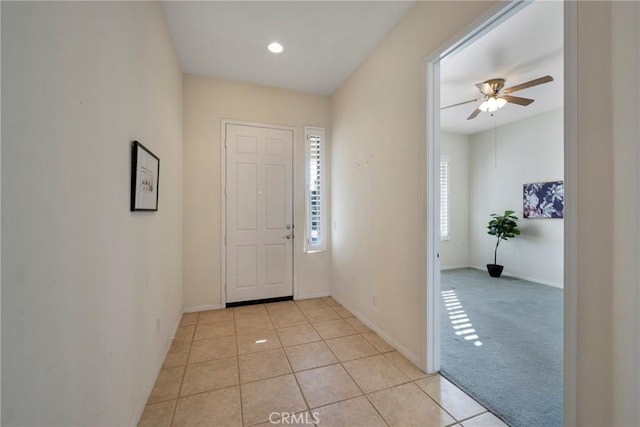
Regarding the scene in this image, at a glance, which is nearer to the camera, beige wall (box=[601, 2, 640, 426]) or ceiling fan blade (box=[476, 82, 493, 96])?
beige wall (box=[601, 2, 640, 426])

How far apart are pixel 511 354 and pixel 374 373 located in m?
1.28

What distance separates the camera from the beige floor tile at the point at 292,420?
4.94 feet

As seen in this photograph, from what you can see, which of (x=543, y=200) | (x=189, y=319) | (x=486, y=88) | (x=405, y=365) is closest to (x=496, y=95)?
(x=486, y=88)

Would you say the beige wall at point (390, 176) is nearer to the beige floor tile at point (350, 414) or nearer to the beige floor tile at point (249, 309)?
the beige floor tile at point (350, 414)

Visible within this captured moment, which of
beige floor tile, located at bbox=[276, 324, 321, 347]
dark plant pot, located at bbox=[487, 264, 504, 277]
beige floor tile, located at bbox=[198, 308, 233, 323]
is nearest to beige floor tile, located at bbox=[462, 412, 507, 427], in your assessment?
beige floor tile, located at bbox=[276, 324, 321, 347]

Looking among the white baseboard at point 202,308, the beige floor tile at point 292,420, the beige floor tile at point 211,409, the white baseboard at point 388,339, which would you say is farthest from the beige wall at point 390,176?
the white baseboard at point 202,308

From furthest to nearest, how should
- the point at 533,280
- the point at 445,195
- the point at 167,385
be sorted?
the point at 445,195 < the point at 533,280 < the point at 167,385

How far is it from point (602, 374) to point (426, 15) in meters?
2.40

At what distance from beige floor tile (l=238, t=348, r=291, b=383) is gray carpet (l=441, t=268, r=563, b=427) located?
1.29 metres

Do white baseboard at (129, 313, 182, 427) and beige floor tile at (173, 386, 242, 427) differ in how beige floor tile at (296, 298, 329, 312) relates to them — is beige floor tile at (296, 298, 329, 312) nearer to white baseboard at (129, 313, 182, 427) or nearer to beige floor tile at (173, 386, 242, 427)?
white baseboard at (129, 313, 182, 427)

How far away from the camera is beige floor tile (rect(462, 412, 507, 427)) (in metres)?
1.49

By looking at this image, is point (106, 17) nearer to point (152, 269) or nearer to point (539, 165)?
point (152, 269)

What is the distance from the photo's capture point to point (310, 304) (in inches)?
136

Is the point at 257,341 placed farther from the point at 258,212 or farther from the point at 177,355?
the point at 258,212
